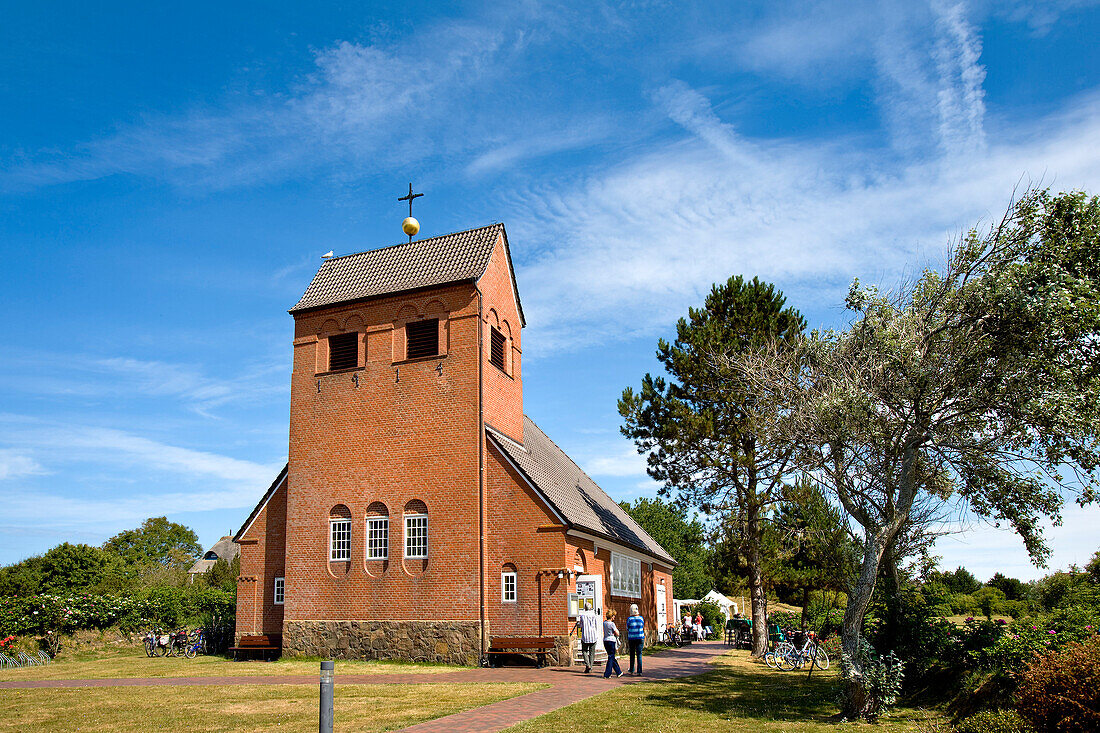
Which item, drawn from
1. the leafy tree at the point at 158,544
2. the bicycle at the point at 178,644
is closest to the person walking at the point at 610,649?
the bicycle at the point at 178,644

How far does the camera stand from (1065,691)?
8.25m

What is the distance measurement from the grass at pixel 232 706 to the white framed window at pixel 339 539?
23.1 feet

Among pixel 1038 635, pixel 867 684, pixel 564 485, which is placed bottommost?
pixel 867 684

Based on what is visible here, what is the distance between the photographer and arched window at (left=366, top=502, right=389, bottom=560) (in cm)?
2319

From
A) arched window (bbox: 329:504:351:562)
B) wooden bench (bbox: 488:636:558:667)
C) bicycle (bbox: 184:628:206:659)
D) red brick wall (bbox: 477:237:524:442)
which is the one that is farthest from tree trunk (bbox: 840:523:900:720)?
bicycle (bbox: 184:628:206:659)

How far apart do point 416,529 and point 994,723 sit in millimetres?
16369

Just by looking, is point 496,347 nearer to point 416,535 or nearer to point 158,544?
point 416,535

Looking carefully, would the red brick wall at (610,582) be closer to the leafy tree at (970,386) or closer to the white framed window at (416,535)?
the white framed window at (416,535)

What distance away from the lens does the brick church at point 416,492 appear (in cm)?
2170

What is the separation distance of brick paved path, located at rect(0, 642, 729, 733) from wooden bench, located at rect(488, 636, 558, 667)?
408 mm

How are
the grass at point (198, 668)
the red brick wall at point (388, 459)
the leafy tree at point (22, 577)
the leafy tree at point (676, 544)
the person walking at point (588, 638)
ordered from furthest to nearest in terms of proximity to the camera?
1. the leafy tree at point (676, 544)
2. the leafy tree at point (22, 577)
3. the red brick wall at point (388, 459)
4. the grass at point (198, 668)
5. the person walking at point (588, 638)

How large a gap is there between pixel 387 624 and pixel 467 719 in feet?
36.9

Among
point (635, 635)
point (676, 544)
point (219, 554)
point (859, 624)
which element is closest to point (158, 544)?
point (219, 554)

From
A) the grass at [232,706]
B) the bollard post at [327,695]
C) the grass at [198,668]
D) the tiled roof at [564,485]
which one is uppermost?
the tiled roof at [564,485]
